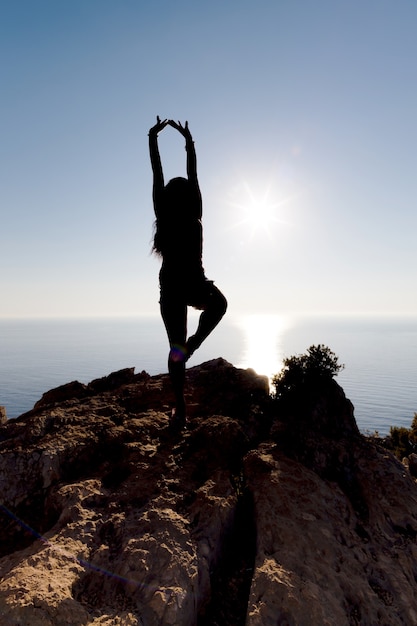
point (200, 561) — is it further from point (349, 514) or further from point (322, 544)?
point (349, 514)

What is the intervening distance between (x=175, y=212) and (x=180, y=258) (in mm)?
976

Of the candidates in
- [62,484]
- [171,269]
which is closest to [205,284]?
[171,269]

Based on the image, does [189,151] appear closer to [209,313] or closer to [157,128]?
[157,128]

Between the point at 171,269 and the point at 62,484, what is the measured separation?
4.56 metres

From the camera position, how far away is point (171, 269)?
25.6 ft

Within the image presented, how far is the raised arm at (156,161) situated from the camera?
764cm

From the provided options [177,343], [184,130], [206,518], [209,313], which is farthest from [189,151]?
[206,518]

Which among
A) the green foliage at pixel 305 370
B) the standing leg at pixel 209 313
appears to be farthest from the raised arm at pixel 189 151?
the green foliage at pixel 305 370

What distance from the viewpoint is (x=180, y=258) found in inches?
303

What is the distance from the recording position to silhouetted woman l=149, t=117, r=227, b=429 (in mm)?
7641

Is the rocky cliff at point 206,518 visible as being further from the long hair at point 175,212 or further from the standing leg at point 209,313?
the long hair at point 175,212

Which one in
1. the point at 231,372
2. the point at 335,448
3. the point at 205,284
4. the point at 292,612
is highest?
the point at 205,284

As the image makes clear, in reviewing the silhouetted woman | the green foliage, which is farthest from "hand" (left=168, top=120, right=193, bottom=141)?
the green foliage

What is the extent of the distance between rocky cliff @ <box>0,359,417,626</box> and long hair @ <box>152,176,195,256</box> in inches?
162
